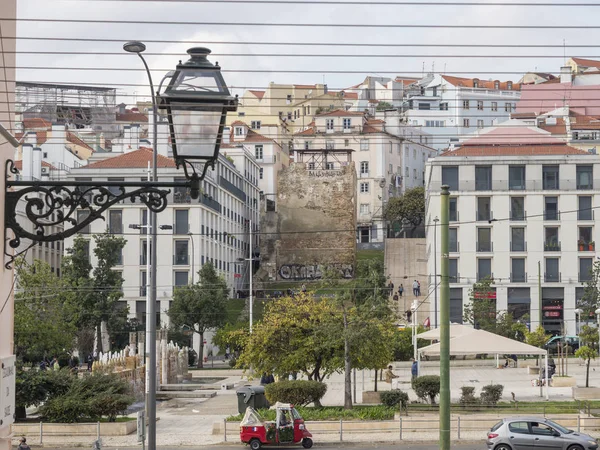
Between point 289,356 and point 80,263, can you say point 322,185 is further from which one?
point 289,356

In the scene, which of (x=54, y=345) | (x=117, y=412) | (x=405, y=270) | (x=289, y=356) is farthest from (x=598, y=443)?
(x=405, y=270)

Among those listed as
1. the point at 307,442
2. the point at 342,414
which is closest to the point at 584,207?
the point at 342,414

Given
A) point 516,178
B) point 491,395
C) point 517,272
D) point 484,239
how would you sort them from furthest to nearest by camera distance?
point 516,178
point 484,239
point 517,272
point 491,395

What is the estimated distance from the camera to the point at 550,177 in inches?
2970

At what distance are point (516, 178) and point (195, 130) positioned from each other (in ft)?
228

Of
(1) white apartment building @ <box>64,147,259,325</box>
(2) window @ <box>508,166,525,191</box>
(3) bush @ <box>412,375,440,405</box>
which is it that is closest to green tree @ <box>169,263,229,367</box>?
(1) white apartment building @ <box>64,147,259,325</box>

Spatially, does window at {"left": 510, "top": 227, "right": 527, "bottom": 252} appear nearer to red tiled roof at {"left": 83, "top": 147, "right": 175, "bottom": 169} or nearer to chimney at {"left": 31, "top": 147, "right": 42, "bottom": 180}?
red tiled roof at {"left": 83, "top": 147, "right": 175, "bottom": 169}

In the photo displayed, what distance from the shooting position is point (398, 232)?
117875 mm

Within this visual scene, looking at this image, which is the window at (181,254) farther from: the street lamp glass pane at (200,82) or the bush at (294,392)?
the street lamp glass pane at (200,82)

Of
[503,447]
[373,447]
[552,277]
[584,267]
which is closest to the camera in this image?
[503,447]

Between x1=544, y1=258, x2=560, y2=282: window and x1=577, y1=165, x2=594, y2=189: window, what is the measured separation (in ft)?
18.3

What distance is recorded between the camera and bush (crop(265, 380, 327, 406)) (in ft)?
112

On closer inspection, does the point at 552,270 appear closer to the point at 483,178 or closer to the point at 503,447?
the point at 483,178

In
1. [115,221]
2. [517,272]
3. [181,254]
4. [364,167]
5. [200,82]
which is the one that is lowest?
[517,272]
